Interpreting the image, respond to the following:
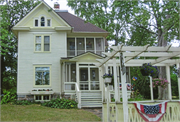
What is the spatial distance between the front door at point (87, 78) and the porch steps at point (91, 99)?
1.42 meters

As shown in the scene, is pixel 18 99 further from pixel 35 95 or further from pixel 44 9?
pixel 44 9

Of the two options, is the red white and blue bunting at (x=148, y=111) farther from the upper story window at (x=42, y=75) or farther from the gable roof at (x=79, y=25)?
the gable roof at (x=79, y=25)

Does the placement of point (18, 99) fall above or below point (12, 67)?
below

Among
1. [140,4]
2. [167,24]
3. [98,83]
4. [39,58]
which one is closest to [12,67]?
[39,58]

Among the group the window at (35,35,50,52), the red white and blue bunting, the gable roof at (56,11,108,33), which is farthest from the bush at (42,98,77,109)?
the red white and blue bunting

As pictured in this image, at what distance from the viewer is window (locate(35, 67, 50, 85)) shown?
56.0ft

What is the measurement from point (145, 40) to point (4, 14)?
15.5 m

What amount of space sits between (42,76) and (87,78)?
3854 millimetres

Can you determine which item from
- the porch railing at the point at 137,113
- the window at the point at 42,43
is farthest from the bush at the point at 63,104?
the porch railing at the point at 137,113

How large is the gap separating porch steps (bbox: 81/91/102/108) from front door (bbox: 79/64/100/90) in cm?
142

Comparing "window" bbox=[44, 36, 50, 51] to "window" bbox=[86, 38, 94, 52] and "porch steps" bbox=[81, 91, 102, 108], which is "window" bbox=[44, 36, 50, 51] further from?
"porch steps" bbox=[81, 91, 102, 108]

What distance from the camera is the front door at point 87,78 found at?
17.3m

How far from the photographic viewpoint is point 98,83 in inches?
691

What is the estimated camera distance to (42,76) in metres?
17.1
